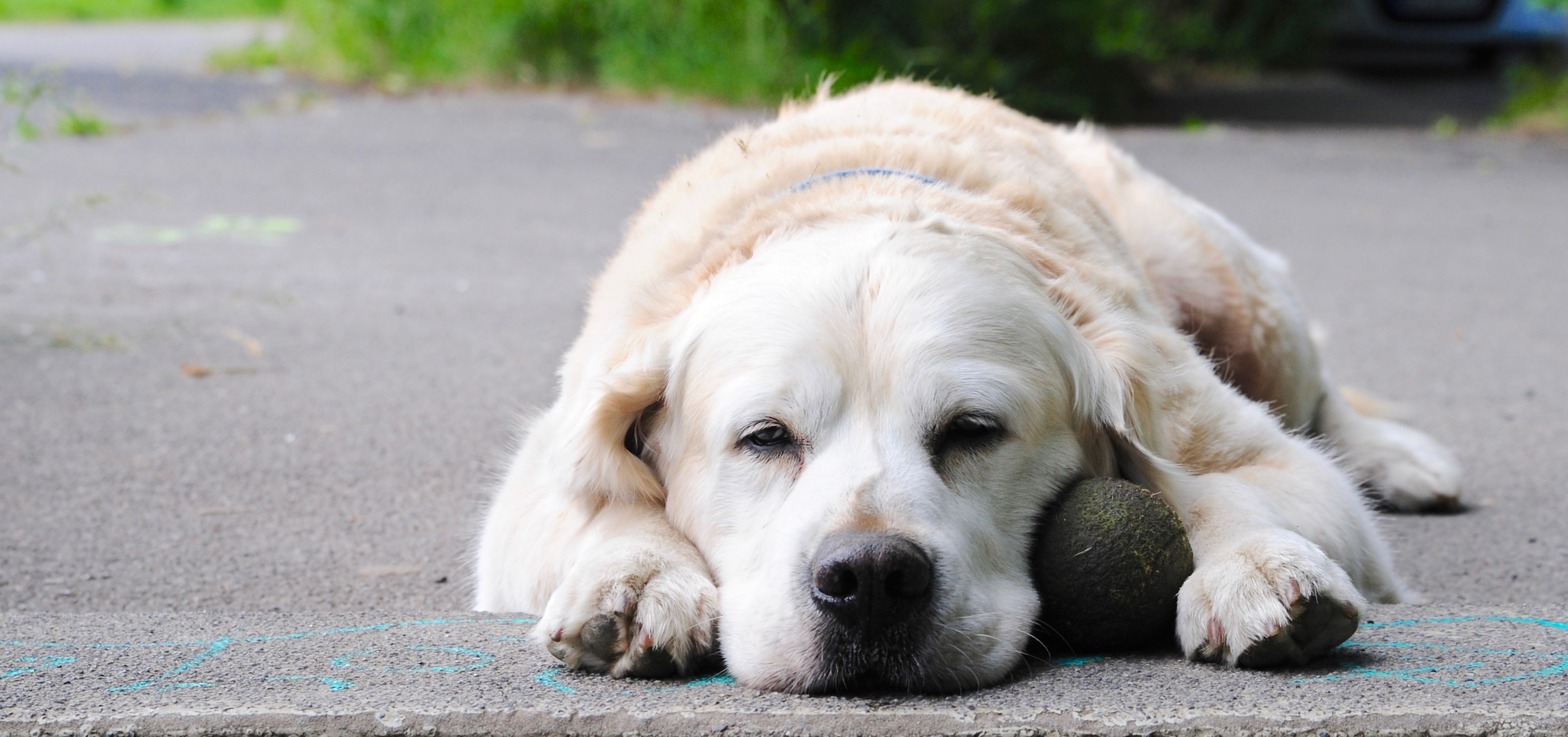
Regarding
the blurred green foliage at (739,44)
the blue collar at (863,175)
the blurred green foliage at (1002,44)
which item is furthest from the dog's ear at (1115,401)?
the blurred green foliage at (1002,44)

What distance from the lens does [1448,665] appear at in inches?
92.0

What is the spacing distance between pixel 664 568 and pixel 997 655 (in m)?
0.65

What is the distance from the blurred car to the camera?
60.2ft

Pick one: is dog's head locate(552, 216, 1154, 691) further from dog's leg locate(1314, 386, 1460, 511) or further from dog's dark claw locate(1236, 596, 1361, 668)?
dog's leg locate(1314, 386, 1460, 511)

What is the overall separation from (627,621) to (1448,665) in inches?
55.9

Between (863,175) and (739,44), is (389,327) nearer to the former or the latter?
(863,175)

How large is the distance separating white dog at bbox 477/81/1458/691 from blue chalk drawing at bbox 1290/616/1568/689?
111 mm

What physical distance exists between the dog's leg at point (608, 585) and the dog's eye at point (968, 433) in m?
0.52

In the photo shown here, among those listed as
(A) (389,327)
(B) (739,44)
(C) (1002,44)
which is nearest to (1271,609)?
(A) (389,327)

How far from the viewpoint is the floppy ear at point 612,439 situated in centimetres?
293

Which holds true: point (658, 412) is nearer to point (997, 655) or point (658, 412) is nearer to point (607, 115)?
point (997, 655)

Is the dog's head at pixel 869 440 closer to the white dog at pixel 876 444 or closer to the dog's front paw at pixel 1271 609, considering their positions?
the white dog at pixel 876 444

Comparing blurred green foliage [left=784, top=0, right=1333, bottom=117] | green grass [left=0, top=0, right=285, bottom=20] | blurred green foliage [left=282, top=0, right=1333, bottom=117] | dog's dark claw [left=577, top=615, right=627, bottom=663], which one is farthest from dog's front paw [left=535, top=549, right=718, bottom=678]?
green grass [left=0, top=0, right=285, bottom=20]

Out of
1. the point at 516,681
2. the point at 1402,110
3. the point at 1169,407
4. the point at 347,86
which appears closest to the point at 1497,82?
the point at 1402,110
